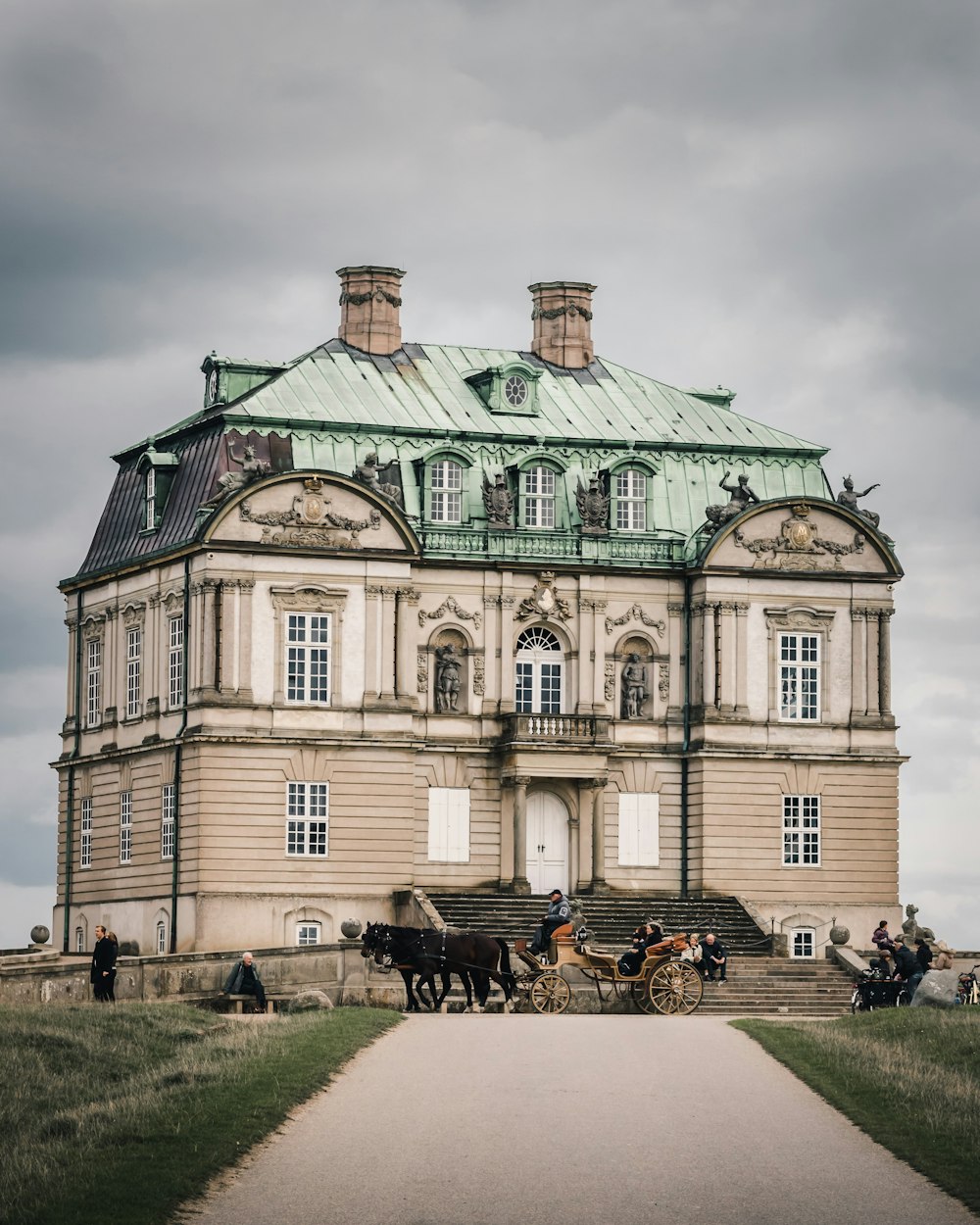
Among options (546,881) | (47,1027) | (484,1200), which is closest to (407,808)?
(546,881)

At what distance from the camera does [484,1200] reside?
2497cm

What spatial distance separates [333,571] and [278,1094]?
3245 centimetres

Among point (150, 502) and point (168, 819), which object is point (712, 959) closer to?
point (168, 819)

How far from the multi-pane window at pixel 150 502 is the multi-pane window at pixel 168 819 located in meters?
7.04

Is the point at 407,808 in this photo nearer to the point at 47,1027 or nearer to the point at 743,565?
the point at 743,565

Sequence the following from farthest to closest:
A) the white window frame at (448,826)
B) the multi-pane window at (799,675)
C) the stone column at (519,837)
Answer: the multi-pane window at (799,675) → the white window frame at (448,826) → the stone column at (519,837)

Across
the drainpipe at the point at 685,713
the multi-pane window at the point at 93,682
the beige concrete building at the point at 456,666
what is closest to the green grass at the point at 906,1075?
the beige concrete building at the point at 456,666

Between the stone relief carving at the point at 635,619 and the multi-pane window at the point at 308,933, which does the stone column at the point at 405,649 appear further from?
the multi-pane window at the point at 308,933

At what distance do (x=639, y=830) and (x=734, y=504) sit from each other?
8796mm

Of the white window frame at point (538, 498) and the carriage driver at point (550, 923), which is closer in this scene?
the carriage driver at point (550, 923)

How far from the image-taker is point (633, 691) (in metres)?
66.4

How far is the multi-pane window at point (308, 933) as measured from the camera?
62062 mm

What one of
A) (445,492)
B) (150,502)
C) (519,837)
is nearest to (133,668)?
(150,502)

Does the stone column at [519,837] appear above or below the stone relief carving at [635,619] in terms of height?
below
